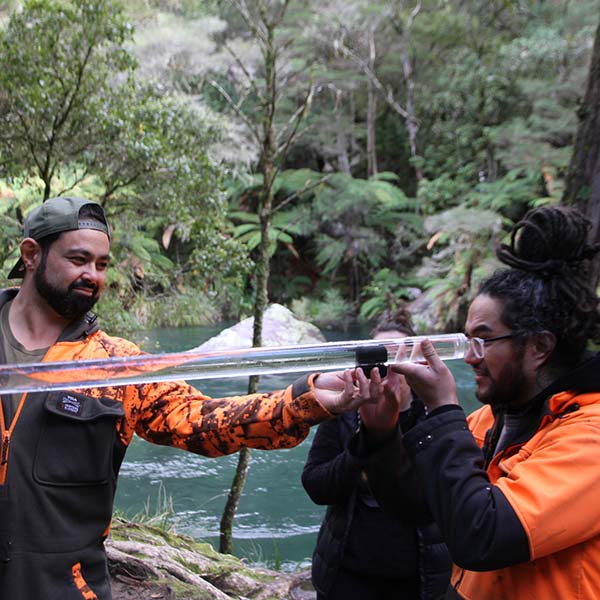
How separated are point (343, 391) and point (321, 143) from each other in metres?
18.7

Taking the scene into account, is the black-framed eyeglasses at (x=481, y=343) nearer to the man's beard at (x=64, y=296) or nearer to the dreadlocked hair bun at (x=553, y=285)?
the dreadlocked hair bun at (x=553, y=285)

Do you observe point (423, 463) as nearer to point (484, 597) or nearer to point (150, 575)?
point (484, 597)

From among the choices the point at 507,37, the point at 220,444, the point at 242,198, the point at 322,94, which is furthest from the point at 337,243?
the point at 220,444

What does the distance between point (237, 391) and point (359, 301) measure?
9.57m

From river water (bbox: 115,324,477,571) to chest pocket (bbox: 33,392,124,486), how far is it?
3.42 meters

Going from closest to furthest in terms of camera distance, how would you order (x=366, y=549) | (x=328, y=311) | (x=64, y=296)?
1. (x=64, y=296)
2. (x=366, y=549)
3. (x=328, y=311)

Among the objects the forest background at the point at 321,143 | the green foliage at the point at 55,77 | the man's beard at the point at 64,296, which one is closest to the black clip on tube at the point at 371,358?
the man's beard at the point at 64,296

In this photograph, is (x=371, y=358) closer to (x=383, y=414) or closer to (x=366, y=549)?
(x=383, y=414)

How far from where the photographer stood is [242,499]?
6.16 metres

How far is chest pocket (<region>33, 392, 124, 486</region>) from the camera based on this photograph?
4.56 feet

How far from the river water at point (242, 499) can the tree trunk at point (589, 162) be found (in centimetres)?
295

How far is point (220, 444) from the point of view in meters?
1.52

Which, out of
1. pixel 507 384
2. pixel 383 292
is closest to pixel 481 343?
pixel 507 384

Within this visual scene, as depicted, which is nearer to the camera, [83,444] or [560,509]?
[560,509]
